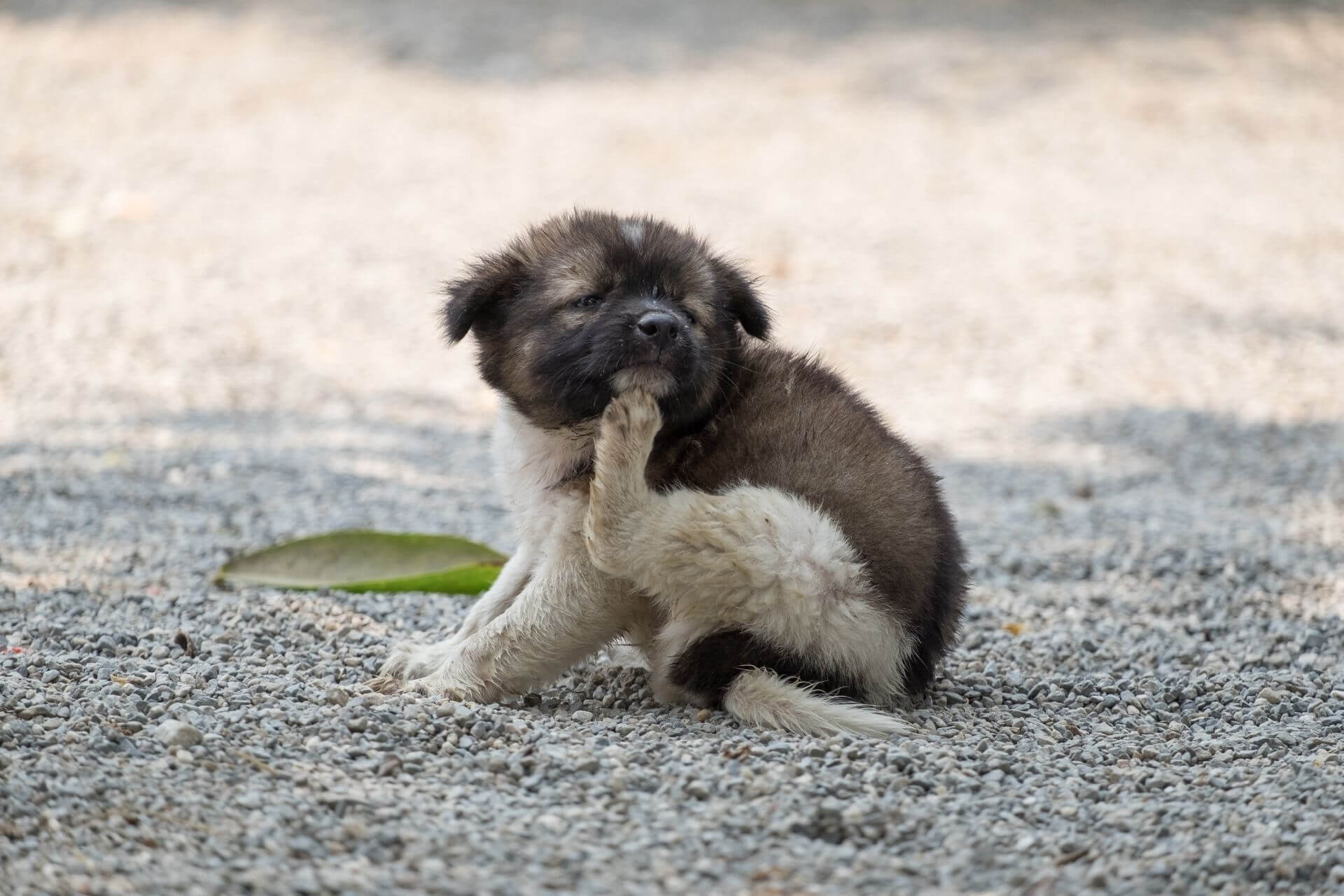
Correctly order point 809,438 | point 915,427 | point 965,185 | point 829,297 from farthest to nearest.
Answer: point 965,185 < point 829,297 < point 915,427 < point 809,438

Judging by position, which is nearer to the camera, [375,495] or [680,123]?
[375,495]

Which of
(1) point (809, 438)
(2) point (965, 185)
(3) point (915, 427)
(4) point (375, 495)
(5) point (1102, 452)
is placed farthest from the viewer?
(2) point (965, 185)

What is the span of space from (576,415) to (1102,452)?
5.98m

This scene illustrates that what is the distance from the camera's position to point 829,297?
12.2 m

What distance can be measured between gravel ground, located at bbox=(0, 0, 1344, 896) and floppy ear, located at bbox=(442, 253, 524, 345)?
126cm

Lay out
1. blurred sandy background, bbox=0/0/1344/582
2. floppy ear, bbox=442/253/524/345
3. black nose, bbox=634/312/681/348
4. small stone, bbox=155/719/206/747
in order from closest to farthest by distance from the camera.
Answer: small stone, bbox=155/719/206/747 → black nose, bbox=634/312/681/348 → floppy ear, bbox=442/253/524/345 → blurred sandy background, bbox=0/0/1344/582

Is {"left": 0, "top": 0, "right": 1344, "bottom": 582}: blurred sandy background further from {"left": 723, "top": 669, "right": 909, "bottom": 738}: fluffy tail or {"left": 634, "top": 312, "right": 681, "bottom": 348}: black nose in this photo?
{"left": 634, "top": 312, "right": 681, "bottom": 348}: black nose

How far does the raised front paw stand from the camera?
4207mm

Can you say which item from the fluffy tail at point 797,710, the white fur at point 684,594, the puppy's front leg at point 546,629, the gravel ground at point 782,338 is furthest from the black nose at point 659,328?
the gravel ground at point 782,338

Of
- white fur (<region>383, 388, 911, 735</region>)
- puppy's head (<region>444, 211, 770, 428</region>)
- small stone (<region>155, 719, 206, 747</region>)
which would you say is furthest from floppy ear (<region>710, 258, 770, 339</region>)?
small stone (<region>155, 719, 206, 747</region>)

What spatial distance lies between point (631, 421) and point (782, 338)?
7571mm

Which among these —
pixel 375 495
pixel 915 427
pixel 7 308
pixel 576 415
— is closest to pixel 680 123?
pixel 915 427

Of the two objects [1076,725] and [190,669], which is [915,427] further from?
[190,669]

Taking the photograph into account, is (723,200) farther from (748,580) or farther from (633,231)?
(748,580)
